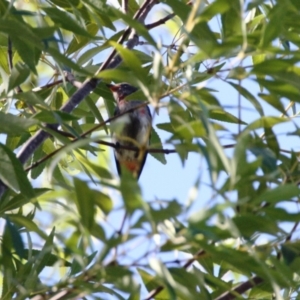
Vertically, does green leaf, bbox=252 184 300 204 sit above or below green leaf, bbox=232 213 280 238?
above

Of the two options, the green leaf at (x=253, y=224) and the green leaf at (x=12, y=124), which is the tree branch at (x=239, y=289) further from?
the green leaf at (x=12, y=124)

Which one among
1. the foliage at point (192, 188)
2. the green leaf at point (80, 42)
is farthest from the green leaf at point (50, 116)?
the green leaf at point (80, 42)

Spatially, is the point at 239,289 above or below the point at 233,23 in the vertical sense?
below

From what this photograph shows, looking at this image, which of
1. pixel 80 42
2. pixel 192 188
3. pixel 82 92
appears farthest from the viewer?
pixel 80 42

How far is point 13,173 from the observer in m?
2.04

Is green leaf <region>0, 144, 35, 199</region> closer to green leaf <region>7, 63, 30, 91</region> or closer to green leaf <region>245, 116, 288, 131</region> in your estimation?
green leaf <region>7, 63, 30, 91</region>

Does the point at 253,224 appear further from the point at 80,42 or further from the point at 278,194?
the point at 80,42

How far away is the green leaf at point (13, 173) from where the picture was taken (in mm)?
2037

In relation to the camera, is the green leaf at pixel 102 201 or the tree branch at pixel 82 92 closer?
the green leaf at pixel 102 201

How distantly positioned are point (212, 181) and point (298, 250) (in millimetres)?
416

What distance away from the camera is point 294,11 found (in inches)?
81.7

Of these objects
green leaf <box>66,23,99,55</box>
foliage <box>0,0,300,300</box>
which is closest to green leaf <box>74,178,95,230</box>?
foliage <box>0,0,300,300</box>

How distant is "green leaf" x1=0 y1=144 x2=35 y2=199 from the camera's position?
6.68 feet

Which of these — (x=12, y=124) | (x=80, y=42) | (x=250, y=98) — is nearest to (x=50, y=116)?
(x=12, y=124)
